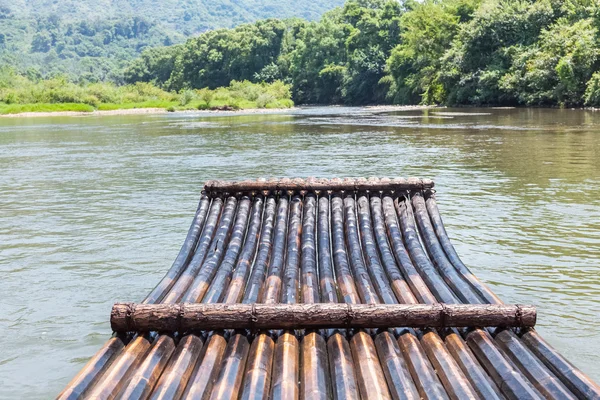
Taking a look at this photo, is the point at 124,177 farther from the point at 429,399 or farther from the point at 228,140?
the point at 429,399

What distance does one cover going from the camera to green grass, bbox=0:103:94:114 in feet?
217

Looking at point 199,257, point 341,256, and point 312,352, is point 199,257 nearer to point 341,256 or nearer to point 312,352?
point 341,256

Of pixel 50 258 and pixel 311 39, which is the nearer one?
pixel 50 258

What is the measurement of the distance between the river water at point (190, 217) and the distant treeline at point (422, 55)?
80.2 feet

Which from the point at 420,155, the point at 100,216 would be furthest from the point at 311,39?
the point at 100,216

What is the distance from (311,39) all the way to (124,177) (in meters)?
85.2

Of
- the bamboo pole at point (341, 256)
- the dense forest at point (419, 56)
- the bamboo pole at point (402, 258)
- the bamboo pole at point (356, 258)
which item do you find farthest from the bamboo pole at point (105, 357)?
the dense forest at point (419, 56)

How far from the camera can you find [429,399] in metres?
3.60

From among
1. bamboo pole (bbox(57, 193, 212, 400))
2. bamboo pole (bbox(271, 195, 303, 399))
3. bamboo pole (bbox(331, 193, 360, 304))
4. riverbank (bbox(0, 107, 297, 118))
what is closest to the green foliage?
riverbank (bbox(0, 107, 297, 118))

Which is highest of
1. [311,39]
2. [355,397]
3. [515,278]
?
[311,39]

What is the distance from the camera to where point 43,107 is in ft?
226

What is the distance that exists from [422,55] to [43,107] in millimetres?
42017

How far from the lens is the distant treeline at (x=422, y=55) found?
49.0 meters

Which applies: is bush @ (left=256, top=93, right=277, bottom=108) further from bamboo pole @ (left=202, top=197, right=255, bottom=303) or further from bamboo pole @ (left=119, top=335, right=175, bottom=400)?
bamboo pole @ (left=119, top=335, right=175, bottom=400)
